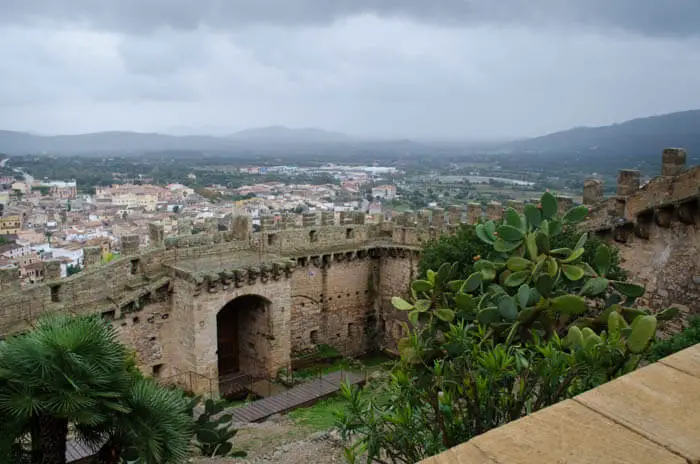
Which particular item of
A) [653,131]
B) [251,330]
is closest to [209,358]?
[251,330]

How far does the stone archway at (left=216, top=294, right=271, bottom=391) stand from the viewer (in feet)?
57.0

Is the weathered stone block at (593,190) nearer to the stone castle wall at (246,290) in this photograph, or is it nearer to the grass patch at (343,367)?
the stone castle wall at (246,290)

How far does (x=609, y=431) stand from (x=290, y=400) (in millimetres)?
12926

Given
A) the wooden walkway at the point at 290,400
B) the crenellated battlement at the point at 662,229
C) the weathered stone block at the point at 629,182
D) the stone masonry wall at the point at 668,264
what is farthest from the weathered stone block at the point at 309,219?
the stone masonry wall at the point at 668,264

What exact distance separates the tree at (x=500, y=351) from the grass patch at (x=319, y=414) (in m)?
5.85

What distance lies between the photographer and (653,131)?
8712 cm

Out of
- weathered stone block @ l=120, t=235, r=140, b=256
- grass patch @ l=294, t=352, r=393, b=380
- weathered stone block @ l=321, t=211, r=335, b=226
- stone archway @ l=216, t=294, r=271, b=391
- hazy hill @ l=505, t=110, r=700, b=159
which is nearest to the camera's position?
weathered stone block @ l=120, t=235, r=140, b=256

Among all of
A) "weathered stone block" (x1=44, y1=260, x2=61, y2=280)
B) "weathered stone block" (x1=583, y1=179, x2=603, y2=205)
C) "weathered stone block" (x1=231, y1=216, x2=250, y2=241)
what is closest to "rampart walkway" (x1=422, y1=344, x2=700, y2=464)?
"weathered stone block" (x1=44, y1=260, x2=61, y2=280)

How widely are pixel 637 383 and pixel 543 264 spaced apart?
4.35 m

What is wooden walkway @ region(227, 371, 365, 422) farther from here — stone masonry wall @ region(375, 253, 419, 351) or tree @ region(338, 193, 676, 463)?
tree @ region(338, 193, 676, 463)

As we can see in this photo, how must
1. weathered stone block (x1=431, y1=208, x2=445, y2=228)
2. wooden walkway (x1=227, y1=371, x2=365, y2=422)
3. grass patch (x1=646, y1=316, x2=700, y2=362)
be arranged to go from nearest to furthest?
grass patch (x1=646, y1=316, x2=700, y2=362) < wooden walkway (x1=227, y1=371, x2=365, y2=422) < weathered stone block (x1=431, y1=208, x2=445, y2=228)

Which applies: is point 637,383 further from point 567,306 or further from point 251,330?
point 251,330

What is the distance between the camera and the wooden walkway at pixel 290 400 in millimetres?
13852

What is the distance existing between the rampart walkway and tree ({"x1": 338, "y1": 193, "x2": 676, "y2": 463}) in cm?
250
